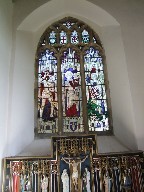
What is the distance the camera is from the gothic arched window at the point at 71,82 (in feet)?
19.3

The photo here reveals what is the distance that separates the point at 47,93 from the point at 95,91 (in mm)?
1112

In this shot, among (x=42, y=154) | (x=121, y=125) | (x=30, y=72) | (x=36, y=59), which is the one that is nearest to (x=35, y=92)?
(x=30, y=72)

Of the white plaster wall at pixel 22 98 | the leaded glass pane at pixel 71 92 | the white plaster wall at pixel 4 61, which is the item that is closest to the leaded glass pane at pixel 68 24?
the leaded glass pane at pixel 71 92

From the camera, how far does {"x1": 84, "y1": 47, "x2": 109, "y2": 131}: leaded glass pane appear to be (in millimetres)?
5905

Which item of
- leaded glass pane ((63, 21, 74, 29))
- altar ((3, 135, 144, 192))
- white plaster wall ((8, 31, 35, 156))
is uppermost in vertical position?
leaded glass pane ((63, 21, 74, 29))

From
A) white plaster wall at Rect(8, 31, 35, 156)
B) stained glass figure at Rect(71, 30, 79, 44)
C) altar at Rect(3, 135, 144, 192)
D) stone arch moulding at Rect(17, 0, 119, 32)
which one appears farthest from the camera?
stained glass figure at Rect(71, 30, 79, 44)

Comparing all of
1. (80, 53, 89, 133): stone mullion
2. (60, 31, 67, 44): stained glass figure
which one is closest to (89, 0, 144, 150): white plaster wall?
(80, 53, 89, 133): stone mullion

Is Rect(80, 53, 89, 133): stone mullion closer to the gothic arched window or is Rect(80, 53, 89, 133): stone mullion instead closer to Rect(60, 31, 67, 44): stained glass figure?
the gothic arched window

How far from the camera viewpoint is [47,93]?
6199 mm

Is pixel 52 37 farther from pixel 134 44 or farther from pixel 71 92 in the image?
pixel 134 44

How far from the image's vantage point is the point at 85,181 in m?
4.66

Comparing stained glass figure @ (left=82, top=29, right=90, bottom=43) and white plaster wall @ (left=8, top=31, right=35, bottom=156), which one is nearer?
white plaster wall @ (left=8, top=31, right=35, bottom=156)

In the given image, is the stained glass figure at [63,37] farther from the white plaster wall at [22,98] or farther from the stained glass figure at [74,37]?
the white plaster wall at [22,98]

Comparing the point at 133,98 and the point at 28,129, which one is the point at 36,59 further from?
the point at 133,98
